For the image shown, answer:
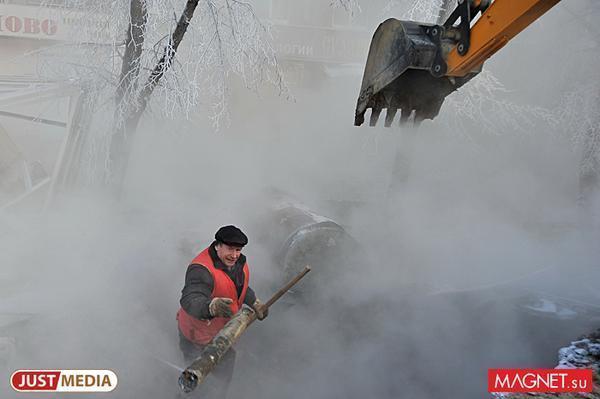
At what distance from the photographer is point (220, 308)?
3.47 meters

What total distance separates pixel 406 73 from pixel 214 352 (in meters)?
2.60

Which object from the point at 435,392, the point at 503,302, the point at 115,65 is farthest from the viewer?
the point at 115,65

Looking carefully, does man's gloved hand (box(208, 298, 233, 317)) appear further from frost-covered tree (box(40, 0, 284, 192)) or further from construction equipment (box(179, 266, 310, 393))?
frost-covered tree (box(40, 0, 284, 192))

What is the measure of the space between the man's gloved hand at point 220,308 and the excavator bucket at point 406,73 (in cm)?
198

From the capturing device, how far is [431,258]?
29.0 feet

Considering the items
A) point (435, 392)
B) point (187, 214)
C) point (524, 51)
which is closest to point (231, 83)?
point (187, 214)

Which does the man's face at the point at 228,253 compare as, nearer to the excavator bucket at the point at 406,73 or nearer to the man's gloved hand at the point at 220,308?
the man's gloved hand at the point at 220,308

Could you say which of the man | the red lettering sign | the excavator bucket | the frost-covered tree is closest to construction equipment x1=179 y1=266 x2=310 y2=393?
the man

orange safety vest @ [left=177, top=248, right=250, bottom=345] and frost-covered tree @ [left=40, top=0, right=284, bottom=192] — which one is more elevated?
frost-covered tree @ [left=40, top=0, right=284, bottom=192]

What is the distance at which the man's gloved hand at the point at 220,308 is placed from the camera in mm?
3461

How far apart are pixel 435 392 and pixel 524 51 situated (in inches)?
559

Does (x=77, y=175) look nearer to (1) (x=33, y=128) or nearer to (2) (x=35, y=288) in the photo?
(1) (x=33, y=128)

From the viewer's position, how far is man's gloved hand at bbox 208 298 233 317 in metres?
3.46

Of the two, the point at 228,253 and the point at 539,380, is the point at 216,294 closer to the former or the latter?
the point at 228,253
